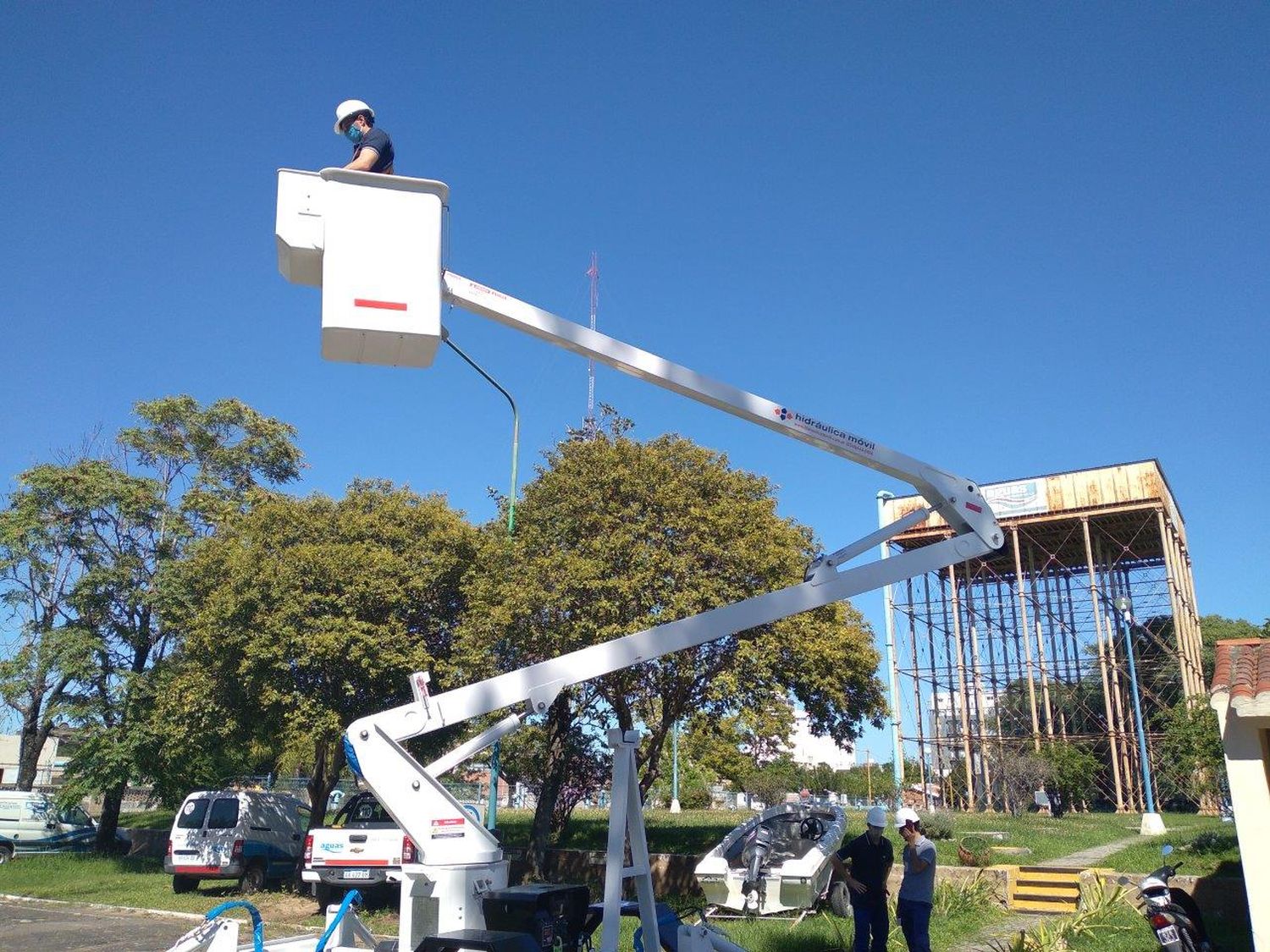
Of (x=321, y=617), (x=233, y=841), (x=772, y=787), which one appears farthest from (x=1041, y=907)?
(x=772, y=787)

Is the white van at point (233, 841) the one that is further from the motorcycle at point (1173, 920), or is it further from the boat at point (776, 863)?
the motorcycle at point (1173, 920)

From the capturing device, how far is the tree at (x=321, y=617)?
57.7 feet

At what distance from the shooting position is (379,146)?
623 centimetres

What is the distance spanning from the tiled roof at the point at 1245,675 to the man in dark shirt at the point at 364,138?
7.99 meters

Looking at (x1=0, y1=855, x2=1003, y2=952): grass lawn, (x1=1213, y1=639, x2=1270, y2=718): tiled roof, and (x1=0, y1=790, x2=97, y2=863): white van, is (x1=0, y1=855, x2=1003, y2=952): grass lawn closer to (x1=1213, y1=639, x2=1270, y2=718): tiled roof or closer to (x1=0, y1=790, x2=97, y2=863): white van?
(x1=0, y1=790, x2=97, y2=863): white van

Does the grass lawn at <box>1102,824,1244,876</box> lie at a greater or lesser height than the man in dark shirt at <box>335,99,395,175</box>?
lesser

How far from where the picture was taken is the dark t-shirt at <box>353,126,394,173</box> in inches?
243

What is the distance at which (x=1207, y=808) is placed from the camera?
124 ft

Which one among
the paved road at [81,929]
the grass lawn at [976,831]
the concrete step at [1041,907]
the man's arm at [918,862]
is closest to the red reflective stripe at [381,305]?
the man's arm at [918,862]

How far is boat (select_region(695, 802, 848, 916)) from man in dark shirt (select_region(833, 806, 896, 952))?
3.18 m

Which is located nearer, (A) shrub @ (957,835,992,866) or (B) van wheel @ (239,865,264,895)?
(A) shrub @ (957,835,992,866)

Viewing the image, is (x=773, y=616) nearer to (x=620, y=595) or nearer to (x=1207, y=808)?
(x=620, y=595)

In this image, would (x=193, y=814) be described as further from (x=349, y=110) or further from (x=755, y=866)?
(x=349, y=110)

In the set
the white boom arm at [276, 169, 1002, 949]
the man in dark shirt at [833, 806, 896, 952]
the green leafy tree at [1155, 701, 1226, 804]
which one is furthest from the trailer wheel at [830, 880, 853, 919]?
the green leafy tree at [1155, 701, 1226, 804]
